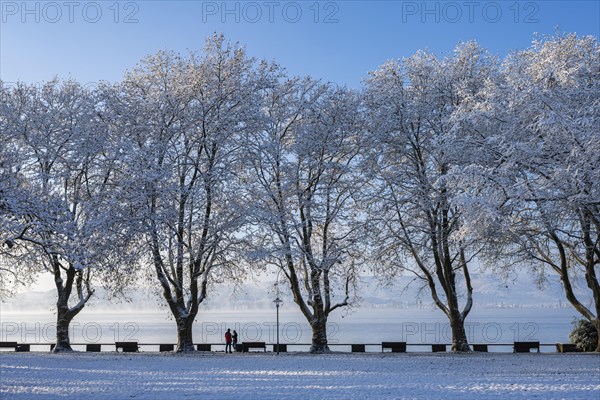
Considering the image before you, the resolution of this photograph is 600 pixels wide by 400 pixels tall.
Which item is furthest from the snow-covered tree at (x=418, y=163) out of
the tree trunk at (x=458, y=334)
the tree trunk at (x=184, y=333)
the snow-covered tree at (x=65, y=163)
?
the snow-covered tree at (x=65, y=163)

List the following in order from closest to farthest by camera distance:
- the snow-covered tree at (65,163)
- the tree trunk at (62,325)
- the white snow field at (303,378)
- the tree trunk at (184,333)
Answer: the white snow field at (303,378), the snow-covered tree at (65,163), the tree trunk at (184,333), the tree trunk at (62,325)

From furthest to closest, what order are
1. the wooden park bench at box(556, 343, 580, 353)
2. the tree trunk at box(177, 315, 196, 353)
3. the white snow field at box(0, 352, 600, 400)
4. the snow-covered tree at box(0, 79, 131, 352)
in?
the wooden park bench at box(556, 343, 580, 353), the tree trunk at box(177, 315, 196, 353), the snow-covered tree at box(0, 79, 131, 352), the white snow field at box(0, 352, 600, 400)

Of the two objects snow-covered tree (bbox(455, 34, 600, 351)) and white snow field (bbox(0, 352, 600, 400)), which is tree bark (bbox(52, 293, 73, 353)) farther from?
snow-covered tree (bbox(455, 34, 600, 351))

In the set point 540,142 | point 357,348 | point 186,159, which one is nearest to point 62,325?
point 186,159

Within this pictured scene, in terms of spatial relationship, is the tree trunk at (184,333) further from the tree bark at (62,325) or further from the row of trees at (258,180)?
the tree bark at (62,325)

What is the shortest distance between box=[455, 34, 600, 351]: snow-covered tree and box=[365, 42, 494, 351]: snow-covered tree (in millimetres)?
5263

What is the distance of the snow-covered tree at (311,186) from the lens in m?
38.4

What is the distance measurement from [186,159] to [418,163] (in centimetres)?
1267

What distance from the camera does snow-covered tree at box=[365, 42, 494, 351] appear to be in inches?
1479

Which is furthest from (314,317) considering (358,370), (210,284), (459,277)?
(358,370)

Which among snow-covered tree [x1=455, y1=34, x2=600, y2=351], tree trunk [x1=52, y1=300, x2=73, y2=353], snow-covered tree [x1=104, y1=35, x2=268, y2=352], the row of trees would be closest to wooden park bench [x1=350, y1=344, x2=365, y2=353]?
the row of trees

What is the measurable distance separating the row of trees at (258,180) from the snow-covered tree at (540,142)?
8.73ft

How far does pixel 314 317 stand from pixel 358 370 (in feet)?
41.6

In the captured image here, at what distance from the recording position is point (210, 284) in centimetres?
4166
